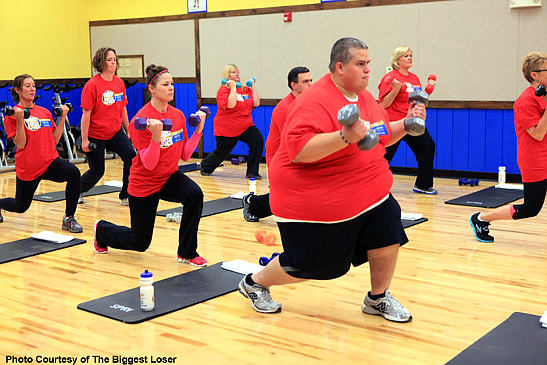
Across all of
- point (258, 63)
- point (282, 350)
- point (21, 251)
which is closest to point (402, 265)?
point (282, 350)

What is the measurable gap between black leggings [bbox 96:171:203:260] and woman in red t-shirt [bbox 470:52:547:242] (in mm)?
2081

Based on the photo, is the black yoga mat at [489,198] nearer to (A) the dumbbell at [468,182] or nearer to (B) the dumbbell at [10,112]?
(A) the dumbbell at [468,182]

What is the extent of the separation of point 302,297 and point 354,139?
1339 millimetres

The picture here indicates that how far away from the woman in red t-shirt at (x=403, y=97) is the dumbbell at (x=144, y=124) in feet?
10.3

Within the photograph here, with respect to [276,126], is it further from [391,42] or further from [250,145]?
[391,42]

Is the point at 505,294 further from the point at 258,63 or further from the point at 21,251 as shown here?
the point at 258,63

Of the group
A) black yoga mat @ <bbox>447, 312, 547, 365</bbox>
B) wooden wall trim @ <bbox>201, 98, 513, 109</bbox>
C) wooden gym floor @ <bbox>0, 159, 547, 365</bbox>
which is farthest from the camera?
wooden wall trim @ <bbox>201, 98, 513, 109</bbox>

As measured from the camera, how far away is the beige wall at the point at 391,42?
7641 millimetres

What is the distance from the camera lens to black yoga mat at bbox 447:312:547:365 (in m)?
2.89

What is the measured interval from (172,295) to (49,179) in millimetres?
1956

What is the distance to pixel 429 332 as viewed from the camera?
10.7 ft

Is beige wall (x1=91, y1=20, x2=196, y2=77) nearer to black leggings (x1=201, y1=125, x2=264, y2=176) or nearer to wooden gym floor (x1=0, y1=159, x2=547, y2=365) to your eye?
black leggings (x1=201, y1=125, x2=264, y2=176)

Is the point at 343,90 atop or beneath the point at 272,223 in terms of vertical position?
atop

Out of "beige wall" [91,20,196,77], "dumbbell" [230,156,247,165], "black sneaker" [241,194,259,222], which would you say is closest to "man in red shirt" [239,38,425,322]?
"black sneaker" [241,194,259,222]
